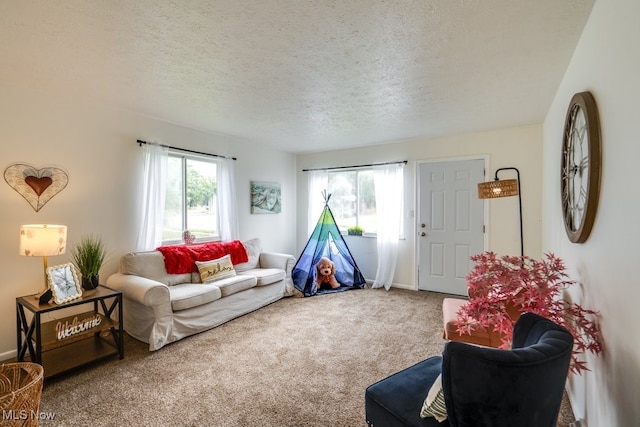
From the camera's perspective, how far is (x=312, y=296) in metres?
4.43

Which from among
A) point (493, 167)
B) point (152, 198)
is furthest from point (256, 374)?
point (493, 167)

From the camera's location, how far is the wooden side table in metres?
2.31

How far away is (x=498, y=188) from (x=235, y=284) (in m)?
3.01

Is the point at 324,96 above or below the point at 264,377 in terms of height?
above

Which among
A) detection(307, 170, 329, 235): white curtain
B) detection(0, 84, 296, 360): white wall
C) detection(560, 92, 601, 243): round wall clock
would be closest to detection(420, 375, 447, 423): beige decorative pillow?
detection(560, 92, 601, 243): round wall clock

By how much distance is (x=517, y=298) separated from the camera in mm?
1760

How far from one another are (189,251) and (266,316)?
1.18 m

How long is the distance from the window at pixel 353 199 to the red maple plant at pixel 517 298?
3142mm

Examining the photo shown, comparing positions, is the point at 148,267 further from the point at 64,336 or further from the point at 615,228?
the point at 615,228

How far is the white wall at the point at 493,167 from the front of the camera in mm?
3805

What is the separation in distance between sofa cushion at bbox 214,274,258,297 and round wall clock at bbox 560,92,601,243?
10.00 feet

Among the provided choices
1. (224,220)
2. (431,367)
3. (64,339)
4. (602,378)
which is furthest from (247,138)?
(602,378)

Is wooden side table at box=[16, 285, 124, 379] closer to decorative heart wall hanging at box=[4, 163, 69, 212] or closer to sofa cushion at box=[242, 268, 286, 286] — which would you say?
decorative heart wall hanging at box=[4, 163, 69, 212]

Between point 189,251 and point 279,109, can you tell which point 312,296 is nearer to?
point 189,251
